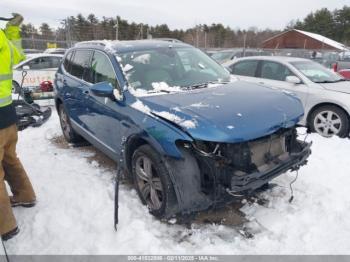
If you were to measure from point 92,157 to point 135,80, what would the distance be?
1950mm

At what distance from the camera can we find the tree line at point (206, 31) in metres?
24.4

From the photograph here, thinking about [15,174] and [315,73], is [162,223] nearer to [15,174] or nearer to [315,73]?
[15,174]

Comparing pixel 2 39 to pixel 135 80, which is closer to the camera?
pixel 2 39

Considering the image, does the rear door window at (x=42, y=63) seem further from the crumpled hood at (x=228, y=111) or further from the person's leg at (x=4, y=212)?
the crumpled hood at (x=228, y=111)

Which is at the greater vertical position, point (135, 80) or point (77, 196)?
point (135, 80)

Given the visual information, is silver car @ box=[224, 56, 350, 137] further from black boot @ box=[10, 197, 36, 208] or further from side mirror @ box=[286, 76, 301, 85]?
black boot @ box=[10, 197, 36, 208]

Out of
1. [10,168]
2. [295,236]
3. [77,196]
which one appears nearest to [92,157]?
[77,196]

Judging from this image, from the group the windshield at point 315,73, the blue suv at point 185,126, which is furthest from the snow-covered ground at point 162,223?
the windshield at point 315,73

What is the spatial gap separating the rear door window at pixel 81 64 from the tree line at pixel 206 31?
1742 centimetres

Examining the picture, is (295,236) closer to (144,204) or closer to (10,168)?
(144,204)

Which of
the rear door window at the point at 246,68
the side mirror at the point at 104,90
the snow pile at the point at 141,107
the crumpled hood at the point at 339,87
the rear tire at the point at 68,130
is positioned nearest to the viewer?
the snow pile at the point at 141,107

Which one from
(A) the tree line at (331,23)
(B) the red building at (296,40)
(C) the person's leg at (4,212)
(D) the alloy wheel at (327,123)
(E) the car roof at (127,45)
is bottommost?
(C) the person's leg at (4,212)

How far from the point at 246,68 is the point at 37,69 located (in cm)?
735

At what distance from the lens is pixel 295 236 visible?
298 centimetres
